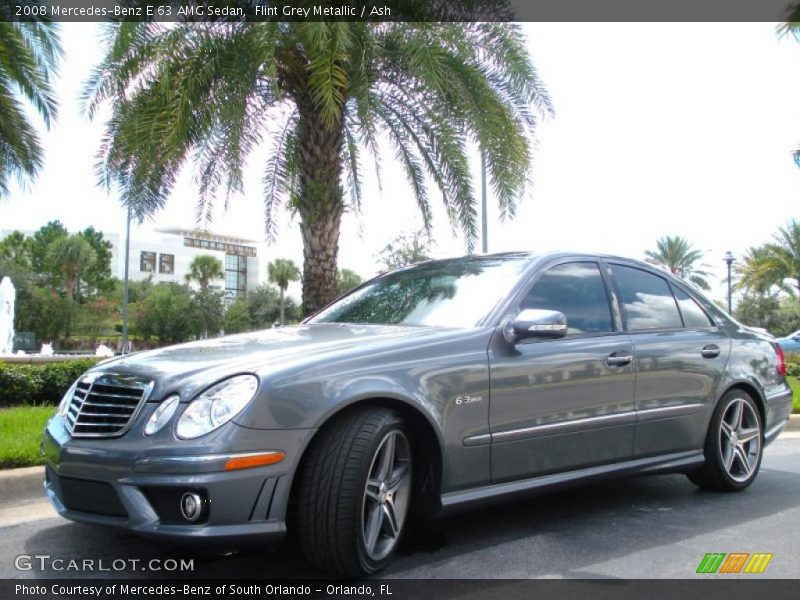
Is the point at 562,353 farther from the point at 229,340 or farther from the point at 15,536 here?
the point at 15,536

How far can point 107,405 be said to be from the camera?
11.2 ft

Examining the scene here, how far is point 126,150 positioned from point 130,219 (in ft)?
4.50

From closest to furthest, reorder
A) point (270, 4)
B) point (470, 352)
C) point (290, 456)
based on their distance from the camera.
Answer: point (290, 456)
point (470, 352)
point (270, 4)

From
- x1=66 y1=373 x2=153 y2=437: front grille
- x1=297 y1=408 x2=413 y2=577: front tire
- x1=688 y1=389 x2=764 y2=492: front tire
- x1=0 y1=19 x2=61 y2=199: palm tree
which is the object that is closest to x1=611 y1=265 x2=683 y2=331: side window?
x1=688 y1=389 x2=764 y2=492: front tire

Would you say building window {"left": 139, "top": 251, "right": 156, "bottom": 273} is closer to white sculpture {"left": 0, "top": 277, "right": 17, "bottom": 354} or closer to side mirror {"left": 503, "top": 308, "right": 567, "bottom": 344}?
white sculpture {"left": 0, "top": 277, "right": 17, "bottom": 354}

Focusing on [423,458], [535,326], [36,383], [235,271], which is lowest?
[36,383]

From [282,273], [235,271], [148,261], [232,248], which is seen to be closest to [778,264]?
[282,273]

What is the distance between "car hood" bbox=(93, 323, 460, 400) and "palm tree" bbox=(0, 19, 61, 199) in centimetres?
990

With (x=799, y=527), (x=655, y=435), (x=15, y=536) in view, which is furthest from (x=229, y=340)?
(x=799, y=527)

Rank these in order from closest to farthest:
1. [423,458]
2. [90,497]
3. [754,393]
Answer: [90,497] → [423,458] → [754,393]

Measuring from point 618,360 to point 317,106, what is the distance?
621cm

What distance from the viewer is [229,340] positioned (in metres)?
4.14

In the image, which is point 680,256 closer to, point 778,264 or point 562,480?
point 778,264

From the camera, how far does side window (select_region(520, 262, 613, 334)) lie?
14.5ft
